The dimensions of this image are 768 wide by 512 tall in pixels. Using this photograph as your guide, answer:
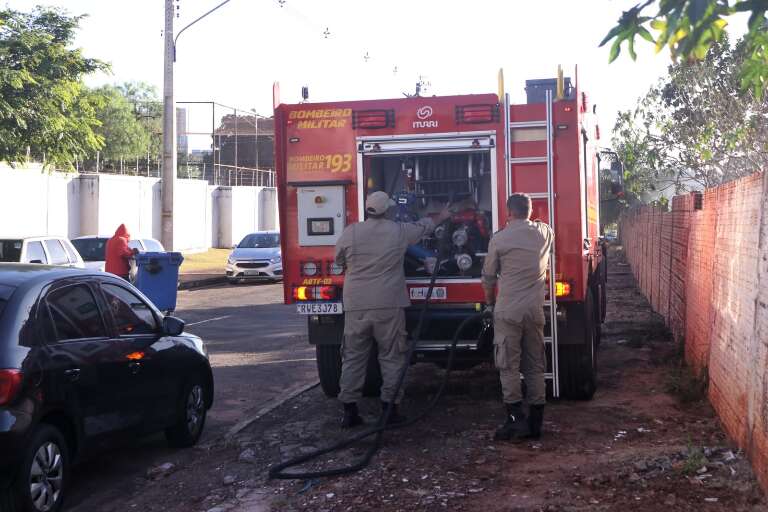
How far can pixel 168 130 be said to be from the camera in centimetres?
2455

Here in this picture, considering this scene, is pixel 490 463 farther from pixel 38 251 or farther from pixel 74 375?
pixel 38 251

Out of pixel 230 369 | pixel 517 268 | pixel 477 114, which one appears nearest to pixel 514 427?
pixel 517 268

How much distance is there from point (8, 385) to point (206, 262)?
32.1 metres

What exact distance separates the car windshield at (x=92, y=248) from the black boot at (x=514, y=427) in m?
14.3

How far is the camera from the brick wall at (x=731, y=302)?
6141 mm

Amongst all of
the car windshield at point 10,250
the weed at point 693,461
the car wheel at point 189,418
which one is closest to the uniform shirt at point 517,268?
the weed at point 693,461

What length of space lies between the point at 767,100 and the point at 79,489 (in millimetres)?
19904

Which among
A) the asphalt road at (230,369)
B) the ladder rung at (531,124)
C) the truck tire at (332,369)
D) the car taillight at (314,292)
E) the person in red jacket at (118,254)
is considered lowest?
the asphalt road at (230,369)

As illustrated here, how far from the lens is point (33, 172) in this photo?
29844 mm

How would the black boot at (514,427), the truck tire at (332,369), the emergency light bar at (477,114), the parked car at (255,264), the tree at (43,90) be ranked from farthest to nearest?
1. the parked car at (255,264)
2. the tree at (43,90)
3. the truck tire at (332,369)
4. the emergency light bar at (477,114)
5. the black boot at (514,427)

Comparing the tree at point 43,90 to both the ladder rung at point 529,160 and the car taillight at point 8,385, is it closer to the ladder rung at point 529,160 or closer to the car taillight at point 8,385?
the ladder rung at point 529,160

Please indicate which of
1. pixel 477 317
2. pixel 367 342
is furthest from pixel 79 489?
pixel 477 317

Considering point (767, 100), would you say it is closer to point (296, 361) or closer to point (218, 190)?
point (296, 361)

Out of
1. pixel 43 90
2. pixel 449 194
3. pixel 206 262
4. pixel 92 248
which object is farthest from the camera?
pixel 206 262
